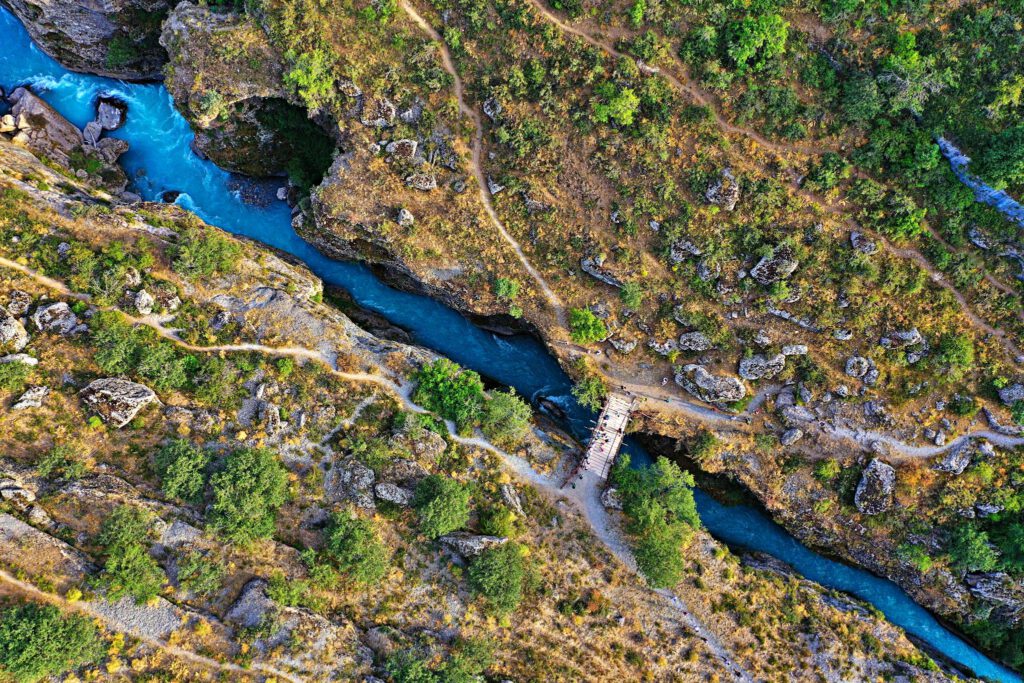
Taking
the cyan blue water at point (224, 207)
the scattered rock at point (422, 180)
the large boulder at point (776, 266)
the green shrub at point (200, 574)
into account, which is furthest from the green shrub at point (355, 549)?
the large boulder at point (776, 266)

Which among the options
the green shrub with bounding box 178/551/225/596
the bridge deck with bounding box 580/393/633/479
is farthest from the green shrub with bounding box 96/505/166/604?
the bridge deck with bounding box 580/393/633/479

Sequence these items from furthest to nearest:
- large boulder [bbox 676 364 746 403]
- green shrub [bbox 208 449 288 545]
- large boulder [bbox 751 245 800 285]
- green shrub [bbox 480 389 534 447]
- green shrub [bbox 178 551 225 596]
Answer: large boulder [bbox 676 364 746 403]
green shrub [bbox 480 389 534 447]
large boulder [bbox 751 245 800 285]
green shrub [bbox 208 449 288 545]
green shrub [bbox 178 551 225 596]

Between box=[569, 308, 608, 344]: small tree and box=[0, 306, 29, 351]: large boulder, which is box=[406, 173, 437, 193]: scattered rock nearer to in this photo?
box=[569, 308, 608, 344]: small tree

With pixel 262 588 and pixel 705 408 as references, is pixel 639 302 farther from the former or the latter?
pixel 262 588

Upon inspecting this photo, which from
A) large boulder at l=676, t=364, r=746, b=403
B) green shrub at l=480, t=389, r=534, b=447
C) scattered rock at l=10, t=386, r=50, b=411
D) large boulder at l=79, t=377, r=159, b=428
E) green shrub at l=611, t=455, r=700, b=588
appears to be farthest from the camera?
large boulder at l=676, t=364, r=746, b=403

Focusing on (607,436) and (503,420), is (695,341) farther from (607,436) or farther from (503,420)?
(503,420)

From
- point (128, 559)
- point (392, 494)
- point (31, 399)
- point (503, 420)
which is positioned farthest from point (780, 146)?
point (31, 399)
